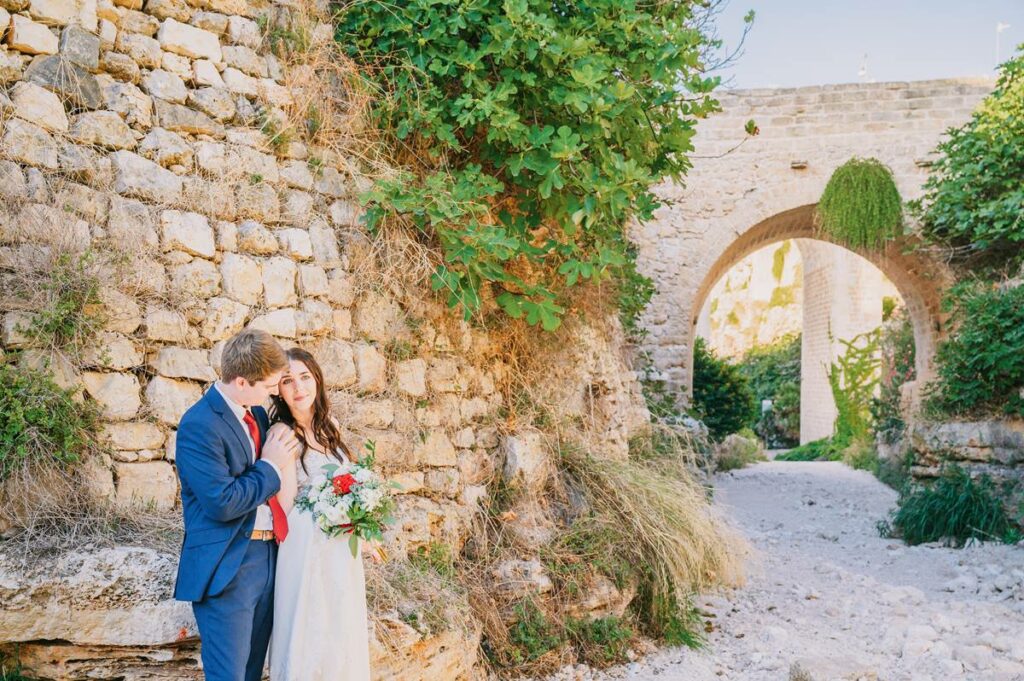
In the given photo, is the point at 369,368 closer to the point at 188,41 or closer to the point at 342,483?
the point at 342,483

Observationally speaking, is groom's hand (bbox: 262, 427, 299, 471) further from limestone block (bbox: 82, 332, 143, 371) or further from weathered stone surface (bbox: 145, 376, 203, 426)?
limestone block (bbox: 82, 332, 143, 371)

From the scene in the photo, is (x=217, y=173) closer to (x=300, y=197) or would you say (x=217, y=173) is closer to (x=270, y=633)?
(x=300, y=197)

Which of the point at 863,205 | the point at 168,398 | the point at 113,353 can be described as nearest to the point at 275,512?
the point at 168,398

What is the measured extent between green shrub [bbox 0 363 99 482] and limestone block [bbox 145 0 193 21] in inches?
67.7

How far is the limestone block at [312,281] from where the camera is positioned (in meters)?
3.68

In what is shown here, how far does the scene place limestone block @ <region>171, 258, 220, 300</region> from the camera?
10.7ft

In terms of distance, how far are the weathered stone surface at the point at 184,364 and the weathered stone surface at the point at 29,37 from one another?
1.26 meters

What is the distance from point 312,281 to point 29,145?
3.99ft

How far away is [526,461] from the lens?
4.48 meters

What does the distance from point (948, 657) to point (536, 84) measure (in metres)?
3.83

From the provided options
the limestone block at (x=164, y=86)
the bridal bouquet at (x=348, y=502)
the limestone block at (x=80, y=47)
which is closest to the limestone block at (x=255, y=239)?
the limestone block at (x=164, y=86)

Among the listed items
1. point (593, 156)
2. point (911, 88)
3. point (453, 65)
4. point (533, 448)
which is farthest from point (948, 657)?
point (911, 88)

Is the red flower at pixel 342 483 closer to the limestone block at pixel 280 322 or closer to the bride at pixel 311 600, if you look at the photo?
the bride at pixel 311 600

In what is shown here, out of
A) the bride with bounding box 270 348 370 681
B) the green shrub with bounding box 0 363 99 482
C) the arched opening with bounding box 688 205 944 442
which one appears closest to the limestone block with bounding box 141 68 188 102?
the green shrub with bounding box 0 363 99 482
